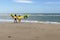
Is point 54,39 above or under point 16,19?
above

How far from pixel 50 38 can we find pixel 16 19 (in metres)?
13.3

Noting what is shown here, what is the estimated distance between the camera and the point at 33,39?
941 cm

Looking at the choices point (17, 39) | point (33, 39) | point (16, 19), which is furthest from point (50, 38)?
point (16, 19)

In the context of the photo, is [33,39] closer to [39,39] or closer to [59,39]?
[39,39]

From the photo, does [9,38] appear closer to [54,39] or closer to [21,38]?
[21,38]

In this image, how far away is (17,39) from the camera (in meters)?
9.32

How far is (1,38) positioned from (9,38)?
373 millimetres

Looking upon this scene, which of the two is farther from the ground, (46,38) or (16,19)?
(46,38)

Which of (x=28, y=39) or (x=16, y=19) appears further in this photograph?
(x=16, y=19)

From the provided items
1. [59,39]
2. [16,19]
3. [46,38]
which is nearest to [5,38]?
[46,38]

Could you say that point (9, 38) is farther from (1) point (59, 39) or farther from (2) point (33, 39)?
(1) point (59, 39)

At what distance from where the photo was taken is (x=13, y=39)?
933 centimetres

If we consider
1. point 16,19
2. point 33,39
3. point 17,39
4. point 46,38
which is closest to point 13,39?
point 17,39

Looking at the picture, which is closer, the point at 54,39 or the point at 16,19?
the point at 54,39
